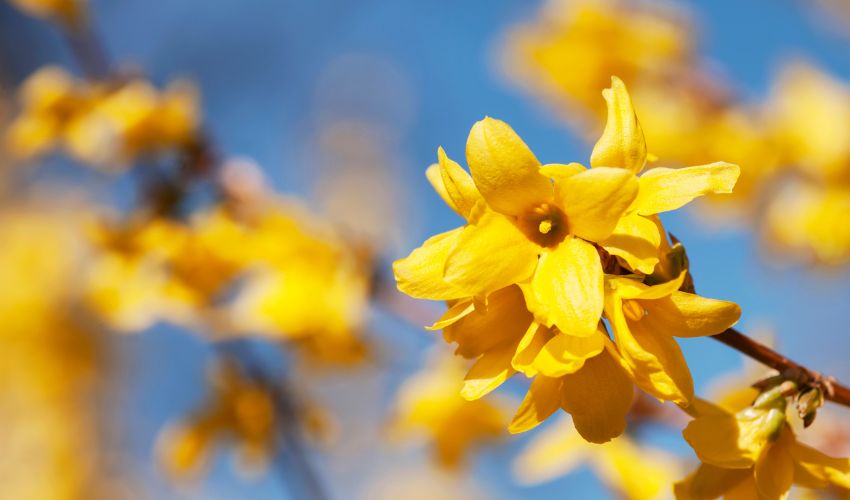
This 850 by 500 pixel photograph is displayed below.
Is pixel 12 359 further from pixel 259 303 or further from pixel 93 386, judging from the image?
pixel 259 303

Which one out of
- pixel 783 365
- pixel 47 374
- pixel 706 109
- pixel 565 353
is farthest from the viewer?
pixel 47 374

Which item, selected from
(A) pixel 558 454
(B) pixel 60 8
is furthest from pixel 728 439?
(B) pixel 60 8

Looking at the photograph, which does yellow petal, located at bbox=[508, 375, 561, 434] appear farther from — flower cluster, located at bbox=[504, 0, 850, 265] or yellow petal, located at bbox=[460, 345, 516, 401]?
flower cluster, located at bbox=[504, 0, 850, 265]

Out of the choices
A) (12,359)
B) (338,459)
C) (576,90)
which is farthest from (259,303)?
(338,459)

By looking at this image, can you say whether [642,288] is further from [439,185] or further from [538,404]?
[439,185]

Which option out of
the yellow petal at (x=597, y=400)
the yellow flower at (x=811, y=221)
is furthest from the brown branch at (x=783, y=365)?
the yellow flower at (x=811, y=221)

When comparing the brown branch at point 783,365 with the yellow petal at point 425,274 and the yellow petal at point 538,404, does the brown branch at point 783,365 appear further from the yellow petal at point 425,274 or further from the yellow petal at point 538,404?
the yellow petal at point 425,274

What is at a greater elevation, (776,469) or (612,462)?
(612,462)
